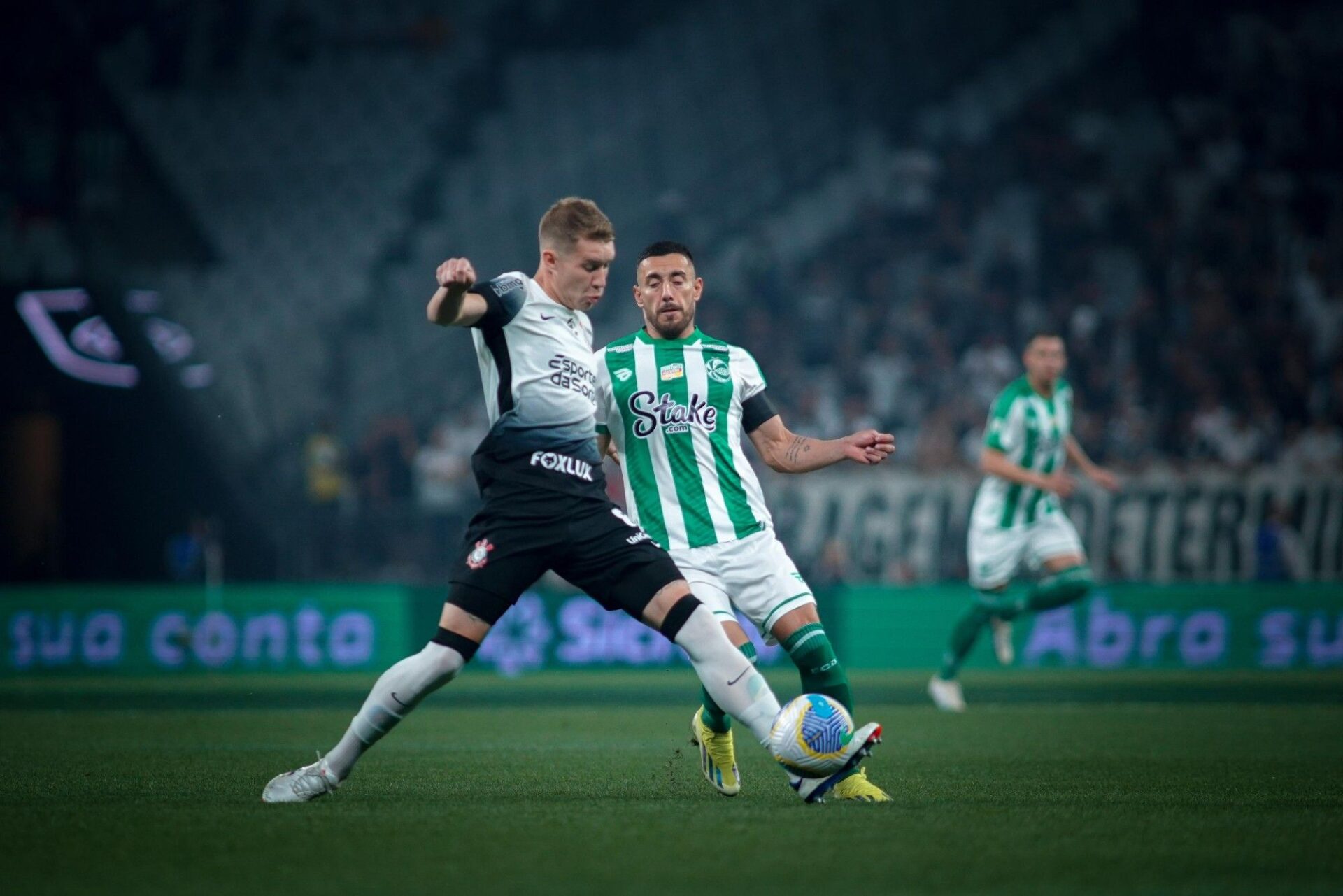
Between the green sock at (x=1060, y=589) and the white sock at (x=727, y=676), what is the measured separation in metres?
6.43

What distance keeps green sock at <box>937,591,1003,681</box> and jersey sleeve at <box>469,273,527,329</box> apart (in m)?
6.75

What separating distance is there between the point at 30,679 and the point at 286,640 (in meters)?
2.44

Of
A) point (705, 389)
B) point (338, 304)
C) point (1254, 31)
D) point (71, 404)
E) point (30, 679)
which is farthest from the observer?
point (1254, 31)

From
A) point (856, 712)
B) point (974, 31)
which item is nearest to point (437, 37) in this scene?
point (974, 31)

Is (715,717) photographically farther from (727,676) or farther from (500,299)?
(500,299)

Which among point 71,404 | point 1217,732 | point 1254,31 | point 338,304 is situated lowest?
point 1217,732

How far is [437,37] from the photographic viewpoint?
24984mm

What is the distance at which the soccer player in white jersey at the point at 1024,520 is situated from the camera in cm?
1196

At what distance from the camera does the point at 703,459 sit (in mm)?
6824

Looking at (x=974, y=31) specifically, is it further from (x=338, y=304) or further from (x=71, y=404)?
(x=71, y=404)

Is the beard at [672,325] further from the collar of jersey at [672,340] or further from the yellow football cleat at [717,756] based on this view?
the yellow football cleat at [717,756]

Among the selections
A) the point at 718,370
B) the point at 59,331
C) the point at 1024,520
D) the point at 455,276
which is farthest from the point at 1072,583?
the point at 59,331

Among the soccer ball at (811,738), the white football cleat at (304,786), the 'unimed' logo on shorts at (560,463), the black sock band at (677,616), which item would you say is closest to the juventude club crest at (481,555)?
the 'unimed' logo on shorts at (560,463)

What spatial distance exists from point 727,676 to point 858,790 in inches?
29.0
